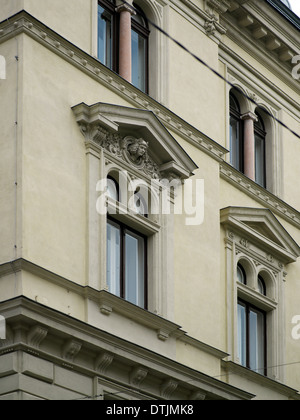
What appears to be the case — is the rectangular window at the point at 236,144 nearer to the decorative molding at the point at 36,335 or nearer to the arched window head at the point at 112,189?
the arched window head at the point at 112,189

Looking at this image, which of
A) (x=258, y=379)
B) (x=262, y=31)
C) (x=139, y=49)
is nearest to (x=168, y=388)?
(x=258, y=379)

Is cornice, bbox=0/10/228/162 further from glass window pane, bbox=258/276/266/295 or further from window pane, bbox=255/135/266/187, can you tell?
glass window pane, bbox=258/276/266/295

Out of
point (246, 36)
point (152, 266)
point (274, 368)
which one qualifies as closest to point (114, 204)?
point (152, 266)

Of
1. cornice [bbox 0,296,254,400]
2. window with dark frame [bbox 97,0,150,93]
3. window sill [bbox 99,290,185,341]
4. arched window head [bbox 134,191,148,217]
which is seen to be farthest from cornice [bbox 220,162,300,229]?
cornice [bbox 0,296,254,400]

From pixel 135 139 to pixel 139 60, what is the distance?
8.48 ft

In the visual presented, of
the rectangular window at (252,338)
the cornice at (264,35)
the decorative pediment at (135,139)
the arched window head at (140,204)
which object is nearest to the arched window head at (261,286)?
the rectangular window at (252,338)

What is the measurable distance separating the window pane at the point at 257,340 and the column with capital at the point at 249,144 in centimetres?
321

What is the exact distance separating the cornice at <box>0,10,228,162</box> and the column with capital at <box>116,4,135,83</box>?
1.44 feet

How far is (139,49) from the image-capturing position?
87.0 feet

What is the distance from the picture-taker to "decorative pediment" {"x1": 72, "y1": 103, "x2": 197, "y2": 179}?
23.5 m

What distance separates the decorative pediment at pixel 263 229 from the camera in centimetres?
2711

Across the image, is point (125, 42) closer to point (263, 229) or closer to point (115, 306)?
point (263, 229)

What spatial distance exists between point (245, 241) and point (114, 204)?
4.92 m
